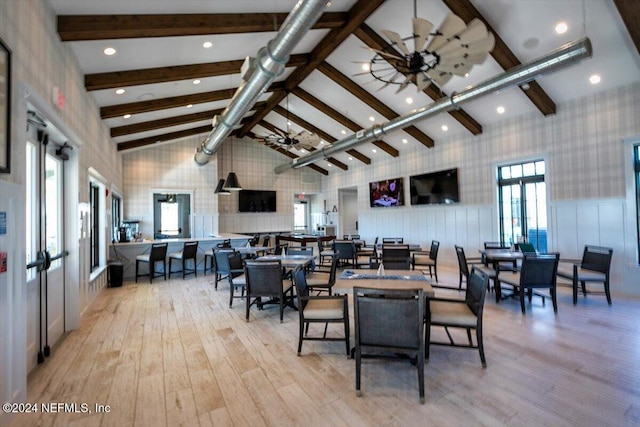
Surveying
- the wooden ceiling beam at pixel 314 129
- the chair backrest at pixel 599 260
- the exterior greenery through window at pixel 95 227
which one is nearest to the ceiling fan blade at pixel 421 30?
the chair backrest at pixel 599 260

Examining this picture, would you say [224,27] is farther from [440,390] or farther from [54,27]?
[440,390]

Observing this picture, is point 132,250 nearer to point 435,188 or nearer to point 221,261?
point 221,261

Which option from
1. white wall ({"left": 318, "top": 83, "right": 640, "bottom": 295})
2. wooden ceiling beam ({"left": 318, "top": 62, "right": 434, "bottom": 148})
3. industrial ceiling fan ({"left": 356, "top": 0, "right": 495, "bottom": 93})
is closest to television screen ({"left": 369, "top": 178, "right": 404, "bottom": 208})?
white wall ({"left": 318, "top": 83, "right": 640, "bottom": 295})

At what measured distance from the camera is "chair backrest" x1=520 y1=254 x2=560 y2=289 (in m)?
4.17

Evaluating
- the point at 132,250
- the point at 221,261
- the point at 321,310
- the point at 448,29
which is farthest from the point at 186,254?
the point at 448,29

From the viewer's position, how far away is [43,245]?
2959 millimetres

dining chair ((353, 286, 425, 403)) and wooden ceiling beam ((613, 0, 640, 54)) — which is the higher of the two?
wooden ceiling beam ((613, 0, 640, 54))

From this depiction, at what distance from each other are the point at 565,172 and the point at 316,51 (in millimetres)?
5779

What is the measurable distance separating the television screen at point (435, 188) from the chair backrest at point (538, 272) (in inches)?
165

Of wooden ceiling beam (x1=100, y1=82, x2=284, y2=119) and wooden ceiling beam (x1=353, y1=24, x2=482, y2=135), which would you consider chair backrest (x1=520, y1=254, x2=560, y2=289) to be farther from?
wooden ceiling beam (x1=100, y1=82, x2=284, y2=119)

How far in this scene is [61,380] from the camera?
2.61m

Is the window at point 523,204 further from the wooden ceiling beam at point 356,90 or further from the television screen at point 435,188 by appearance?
the wooden ceiling beam at point 356,90

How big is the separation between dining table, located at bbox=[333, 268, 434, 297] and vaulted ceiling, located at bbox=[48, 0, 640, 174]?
2704 mm

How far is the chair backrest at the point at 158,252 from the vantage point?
21.6ft
